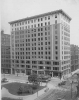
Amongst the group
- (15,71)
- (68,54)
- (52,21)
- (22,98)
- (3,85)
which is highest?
(52,21)

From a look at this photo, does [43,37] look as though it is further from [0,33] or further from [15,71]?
[0,33]

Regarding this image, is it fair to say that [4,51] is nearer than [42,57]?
Yes

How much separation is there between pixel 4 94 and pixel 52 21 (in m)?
7.16

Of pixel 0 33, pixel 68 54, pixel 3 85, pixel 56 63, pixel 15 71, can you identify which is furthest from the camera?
pixel 56 63

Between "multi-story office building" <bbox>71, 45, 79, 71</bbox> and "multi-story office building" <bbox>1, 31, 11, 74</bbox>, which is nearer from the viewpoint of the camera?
"multi-story office building" <bbox>1, 31, 11, 74</bbox>

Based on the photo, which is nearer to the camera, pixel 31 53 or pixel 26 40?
pixel 26 40

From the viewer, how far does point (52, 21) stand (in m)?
9.08

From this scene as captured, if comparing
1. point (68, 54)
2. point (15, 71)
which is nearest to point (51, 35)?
point (68, 54)

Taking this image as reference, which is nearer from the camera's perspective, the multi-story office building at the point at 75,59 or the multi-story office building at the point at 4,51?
the multi-story office building at the point at 4,51

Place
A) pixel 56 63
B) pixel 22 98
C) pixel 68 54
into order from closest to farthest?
1. pixel 22 98
2. pixel 68 54
3. pixel 56 63

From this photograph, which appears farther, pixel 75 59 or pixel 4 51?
pixel 75 59

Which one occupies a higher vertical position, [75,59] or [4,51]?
[4,51]

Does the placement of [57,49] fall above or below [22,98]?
above

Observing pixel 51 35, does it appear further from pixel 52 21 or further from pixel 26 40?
pixel 26 40
